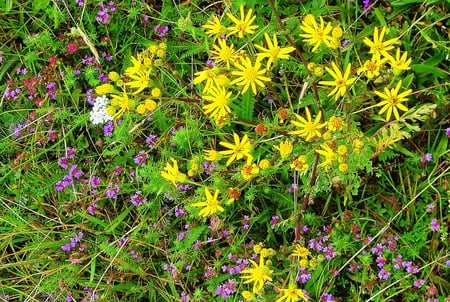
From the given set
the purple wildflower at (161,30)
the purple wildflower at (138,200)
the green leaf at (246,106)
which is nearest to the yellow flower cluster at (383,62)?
the green leaf at (246,106)

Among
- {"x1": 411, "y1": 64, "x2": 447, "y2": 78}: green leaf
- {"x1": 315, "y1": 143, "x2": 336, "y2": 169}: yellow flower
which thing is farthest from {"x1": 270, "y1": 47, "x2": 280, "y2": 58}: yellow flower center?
{"x1": 411, "y1": 64, "x2": 447, "y2": 78}: green leaf

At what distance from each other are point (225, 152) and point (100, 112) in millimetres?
891

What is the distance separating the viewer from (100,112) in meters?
2.89

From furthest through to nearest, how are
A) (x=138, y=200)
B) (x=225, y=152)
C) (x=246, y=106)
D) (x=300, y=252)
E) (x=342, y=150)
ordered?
(x=138, y=200), (x=246, y=106), (x=300, y=252), (x=225, y=152), (x=342, y=150)

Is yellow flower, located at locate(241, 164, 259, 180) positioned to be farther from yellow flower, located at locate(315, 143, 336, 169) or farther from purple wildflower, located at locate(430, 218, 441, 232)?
purple wildflower, located at locate(430, 218, 441, 232)

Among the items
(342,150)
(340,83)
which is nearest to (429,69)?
(340,83)

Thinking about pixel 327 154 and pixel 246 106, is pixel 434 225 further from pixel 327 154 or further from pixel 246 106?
pixel 246 106

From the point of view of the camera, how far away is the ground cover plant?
2340mm

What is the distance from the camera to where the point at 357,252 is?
253 cm

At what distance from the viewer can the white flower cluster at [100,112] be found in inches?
113

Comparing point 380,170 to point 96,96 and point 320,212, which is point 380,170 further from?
point 96,96

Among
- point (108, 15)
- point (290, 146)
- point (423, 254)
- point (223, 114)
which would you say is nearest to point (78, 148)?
point (108, 15)

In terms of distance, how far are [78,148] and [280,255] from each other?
116 cm

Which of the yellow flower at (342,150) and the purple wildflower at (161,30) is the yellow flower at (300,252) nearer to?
the yellow flower at (342,150)
